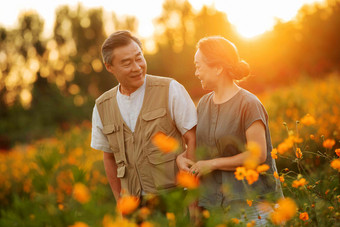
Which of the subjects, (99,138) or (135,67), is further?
(99,138)

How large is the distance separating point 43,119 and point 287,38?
517 inches

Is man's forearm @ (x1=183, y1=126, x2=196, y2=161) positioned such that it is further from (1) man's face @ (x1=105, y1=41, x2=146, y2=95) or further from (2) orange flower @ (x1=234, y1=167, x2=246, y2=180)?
(2) orange flower @ (x1=234, y1=167, x2=246, y2=180)

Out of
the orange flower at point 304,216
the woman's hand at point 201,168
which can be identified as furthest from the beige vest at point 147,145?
the orange flower at point 304,216

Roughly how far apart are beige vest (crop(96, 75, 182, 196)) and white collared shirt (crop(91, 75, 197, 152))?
39mm

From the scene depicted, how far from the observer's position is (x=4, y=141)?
672 inches

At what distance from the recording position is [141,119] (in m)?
2.66

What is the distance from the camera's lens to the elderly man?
101 inches

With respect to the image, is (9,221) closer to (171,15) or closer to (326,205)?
(326,205)

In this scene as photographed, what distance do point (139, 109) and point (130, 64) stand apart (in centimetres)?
35

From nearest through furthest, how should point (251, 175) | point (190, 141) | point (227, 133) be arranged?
point (251, 175) < point (227, 133) < point (190, 141)

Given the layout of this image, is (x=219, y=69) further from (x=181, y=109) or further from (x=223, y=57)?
(x=181, y=109)

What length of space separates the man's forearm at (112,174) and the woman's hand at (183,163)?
674mm

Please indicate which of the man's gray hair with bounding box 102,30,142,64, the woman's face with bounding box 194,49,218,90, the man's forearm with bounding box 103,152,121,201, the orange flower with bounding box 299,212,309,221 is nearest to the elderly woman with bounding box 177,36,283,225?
the woman's face with bounding box 194,49,218,90

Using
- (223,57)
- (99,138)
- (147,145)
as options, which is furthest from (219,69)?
(99,138)
